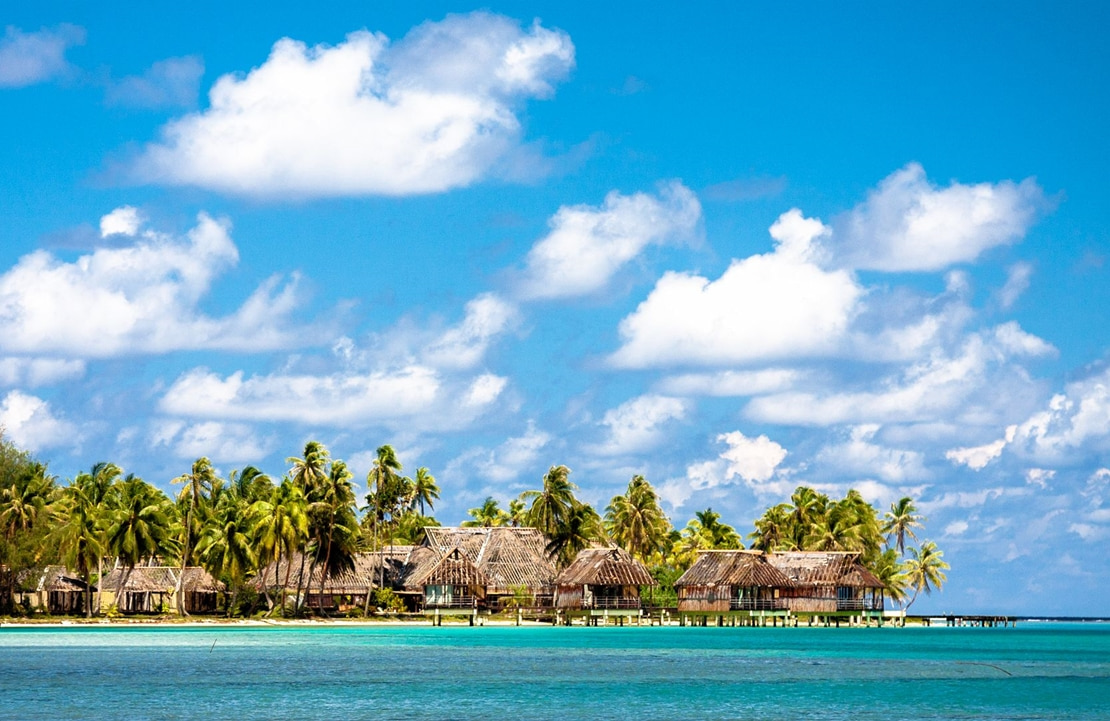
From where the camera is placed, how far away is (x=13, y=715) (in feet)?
130

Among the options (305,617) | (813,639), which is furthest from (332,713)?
(305,617)

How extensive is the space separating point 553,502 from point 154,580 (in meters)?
29.5

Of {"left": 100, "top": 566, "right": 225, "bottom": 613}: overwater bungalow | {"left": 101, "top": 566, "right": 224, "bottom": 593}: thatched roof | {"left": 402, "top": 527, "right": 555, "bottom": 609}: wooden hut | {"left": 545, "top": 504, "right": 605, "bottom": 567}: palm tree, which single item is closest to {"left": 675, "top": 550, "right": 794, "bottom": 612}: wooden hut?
{"left": 545, "top": 504, "right": 605, "bottom": 567}: palm tree

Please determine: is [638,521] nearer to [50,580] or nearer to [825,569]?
[825,569]

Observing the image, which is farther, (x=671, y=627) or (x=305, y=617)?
(x=671, y=627)

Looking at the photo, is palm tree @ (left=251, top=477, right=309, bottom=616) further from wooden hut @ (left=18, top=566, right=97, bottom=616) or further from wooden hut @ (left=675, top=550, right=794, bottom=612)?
wooden hut @ (left=675, top=550, right=794, bottom=612)

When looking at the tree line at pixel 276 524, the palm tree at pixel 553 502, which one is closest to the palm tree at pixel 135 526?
the tree line at pixel 276 524

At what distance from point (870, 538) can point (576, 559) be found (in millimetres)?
31866

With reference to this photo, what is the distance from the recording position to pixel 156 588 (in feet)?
340

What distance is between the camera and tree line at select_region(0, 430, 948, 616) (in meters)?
91.6

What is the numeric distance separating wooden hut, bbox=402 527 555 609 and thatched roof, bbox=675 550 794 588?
11.3m

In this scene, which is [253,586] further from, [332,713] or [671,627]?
[332,713]

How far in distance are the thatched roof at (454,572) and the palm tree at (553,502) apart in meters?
7.24

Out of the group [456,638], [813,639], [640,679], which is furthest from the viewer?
[813,639]
